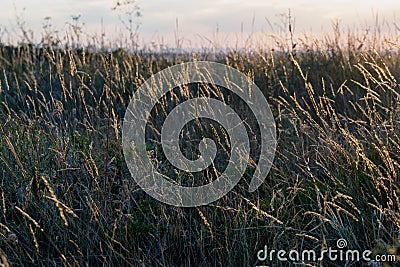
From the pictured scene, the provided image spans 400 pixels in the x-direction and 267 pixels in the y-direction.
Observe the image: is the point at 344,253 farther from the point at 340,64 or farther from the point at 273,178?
the point at 340,64

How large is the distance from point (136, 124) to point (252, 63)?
6.85ft

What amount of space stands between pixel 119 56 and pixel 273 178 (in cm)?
445

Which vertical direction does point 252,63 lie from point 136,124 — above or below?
above

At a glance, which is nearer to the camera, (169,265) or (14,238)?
(14,238)

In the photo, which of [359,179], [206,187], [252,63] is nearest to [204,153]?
[206,187]

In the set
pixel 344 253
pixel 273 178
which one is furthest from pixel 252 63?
pixel 344 253

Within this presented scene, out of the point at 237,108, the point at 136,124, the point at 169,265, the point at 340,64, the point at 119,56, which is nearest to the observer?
the point at 169,265

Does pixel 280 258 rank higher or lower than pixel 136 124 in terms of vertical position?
lower

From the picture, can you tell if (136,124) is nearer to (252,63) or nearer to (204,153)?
(204,153)

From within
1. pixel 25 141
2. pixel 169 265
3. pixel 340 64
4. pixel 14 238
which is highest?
pixel 340 64

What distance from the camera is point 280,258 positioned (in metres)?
2.14

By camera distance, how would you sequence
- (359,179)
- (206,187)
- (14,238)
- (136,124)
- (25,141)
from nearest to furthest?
(14,238), (359,179), (206,187), (25,141), (136,124)

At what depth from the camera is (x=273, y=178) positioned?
9.16ft

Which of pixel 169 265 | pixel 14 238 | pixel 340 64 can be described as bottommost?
pixel 169 265
